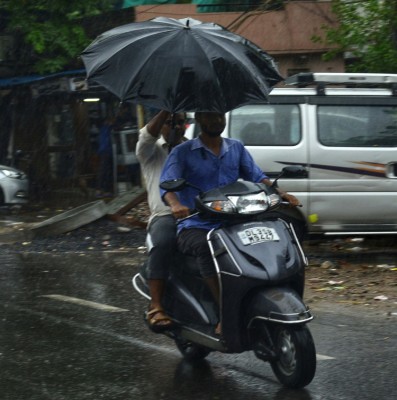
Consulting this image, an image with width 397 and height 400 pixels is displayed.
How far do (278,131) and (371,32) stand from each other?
6067 millimetres

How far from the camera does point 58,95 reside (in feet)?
75.6

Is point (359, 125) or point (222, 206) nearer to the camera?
point (222, 206)

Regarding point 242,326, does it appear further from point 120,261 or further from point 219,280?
point 120,261

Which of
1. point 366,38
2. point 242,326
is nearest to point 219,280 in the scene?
point 242,326

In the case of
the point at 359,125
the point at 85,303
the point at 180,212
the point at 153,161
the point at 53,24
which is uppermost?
the point at 53,24

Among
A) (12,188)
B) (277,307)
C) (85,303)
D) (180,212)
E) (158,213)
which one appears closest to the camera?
(277,307)

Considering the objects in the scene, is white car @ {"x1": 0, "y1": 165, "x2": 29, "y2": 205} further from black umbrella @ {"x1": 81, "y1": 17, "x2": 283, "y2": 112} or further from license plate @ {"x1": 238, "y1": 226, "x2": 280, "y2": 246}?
license plate @ {"x1": 238, "y1": 226, "x2": 280, "y2": 246}

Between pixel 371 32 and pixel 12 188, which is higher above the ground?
pixel 371 32

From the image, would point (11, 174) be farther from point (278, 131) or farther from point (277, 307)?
point (277, 307)

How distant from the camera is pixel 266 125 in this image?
11031 millimetres

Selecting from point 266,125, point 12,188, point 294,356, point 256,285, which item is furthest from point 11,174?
point 294,356

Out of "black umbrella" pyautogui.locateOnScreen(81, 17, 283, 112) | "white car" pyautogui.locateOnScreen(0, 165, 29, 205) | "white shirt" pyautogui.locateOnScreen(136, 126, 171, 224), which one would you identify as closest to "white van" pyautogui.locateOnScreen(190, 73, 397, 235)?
"white shirt" pyautogui.locateOnScreen(136, 126, 171, 224)

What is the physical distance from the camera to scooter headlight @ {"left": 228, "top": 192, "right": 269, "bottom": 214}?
5715 mm

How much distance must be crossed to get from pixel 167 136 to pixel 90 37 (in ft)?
53.1
